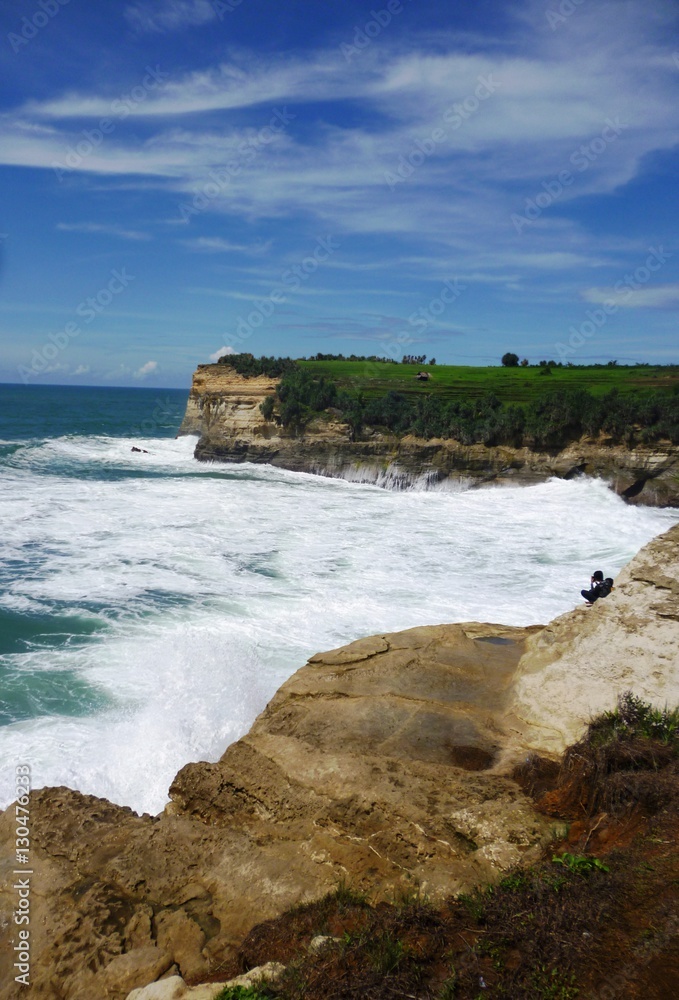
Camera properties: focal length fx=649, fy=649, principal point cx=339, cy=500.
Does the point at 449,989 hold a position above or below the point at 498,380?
below

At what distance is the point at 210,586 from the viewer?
612 inches

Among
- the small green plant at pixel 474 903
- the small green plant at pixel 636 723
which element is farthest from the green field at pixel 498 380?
the small green plant at pixel 474 903

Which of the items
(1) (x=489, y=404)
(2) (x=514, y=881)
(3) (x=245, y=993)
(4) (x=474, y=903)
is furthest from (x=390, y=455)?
(3) (x=245, y=993)

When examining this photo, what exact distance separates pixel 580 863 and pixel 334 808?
6.59 ft

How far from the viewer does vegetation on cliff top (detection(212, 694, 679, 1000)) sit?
11.3 ft

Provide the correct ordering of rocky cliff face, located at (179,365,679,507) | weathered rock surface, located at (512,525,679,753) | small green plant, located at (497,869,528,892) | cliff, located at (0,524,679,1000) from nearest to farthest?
small green plant, located at (497,869,528,892)
cliff, located at (0,524,679,1000)
weathered rock surface, located at (512,525,679,753)
rocky cliff face, located at (179,365,679,507)

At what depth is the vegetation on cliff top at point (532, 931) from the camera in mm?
3430

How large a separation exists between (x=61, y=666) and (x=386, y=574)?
27.7ft

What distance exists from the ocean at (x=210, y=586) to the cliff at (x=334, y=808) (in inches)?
89.5

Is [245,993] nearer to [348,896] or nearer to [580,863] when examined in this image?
[348,896]

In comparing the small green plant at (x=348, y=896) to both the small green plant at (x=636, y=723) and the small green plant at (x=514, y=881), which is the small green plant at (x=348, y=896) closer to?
the small green plant at (x=514, y=881)

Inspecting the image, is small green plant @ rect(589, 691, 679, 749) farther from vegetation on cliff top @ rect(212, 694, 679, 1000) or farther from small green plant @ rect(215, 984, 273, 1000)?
small green plant @ rect(215, 984, 273, 1000)
